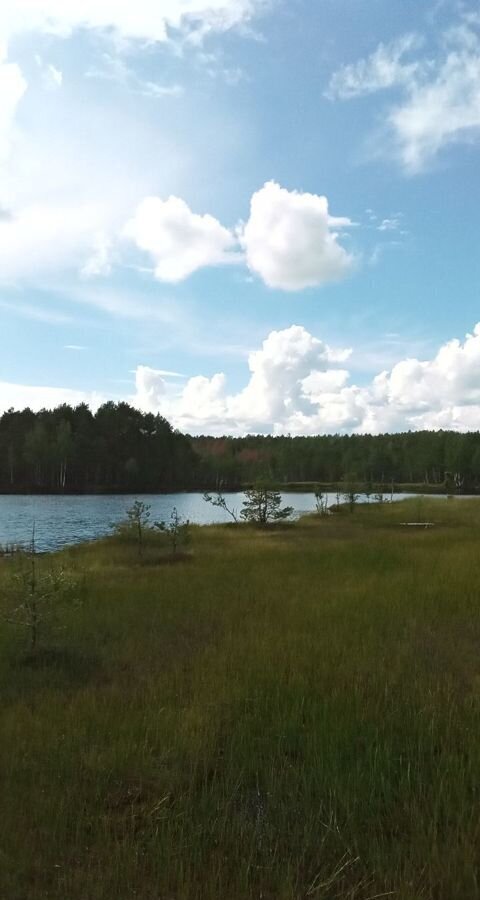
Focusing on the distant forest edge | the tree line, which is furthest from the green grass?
the tree line

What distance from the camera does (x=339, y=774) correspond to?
18.9ft

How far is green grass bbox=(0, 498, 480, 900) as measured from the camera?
445 centimetres

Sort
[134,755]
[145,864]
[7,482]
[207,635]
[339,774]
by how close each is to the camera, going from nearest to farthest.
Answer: [145,864]
[339,774]
[134,755]
[207,635]
[7,482]

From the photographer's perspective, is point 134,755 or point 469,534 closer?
Result: point 134,755

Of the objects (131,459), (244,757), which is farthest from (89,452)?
(244,757)

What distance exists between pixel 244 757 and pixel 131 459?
126039mm

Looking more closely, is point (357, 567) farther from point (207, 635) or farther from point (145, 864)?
point (145, 864)

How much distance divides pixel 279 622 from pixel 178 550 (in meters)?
15.9

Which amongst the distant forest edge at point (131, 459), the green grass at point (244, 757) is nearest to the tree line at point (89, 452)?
the distant forest edge at point (131, 459)

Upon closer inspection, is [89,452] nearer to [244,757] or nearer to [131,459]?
[131,459]

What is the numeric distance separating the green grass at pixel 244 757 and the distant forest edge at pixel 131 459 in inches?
3338

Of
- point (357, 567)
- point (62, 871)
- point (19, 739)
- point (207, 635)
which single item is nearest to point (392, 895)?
point (62, 871)

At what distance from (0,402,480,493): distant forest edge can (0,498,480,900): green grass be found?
278 feet

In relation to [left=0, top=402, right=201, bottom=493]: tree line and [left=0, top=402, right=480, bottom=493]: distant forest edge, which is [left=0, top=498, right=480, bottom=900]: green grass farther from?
[left=0, top=402, right=201, bottom=493]: tree line
